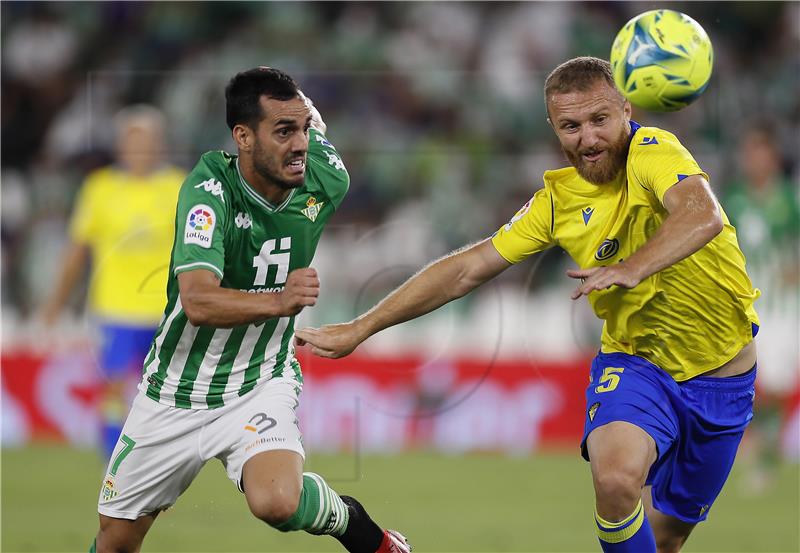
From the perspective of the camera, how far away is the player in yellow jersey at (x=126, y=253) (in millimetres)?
9109

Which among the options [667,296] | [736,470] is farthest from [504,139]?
[667,296]

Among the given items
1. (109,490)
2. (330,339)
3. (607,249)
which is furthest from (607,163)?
(109,490)

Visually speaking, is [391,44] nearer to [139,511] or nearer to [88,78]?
[88,78]

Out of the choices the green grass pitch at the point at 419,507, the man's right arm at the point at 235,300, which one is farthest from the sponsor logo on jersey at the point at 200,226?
the green grass pitch at the point at 419,507

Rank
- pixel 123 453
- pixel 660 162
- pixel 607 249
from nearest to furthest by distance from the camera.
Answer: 1. pixel 660 162
2. pixel 607 249
3. pixel 123 453

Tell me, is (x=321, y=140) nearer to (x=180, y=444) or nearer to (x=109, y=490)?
(x=180, y=444)

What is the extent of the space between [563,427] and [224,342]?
6772 mm

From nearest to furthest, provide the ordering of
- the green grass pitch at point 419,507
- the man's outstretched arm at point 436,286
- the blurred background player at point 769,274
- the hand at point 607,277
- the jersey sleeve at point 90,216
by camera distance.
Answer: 1. the hand at point 607,277
2. the man's outstretched arm at point 436,286
3. the green grass pitch at point 419,507
4. the jersey sleeve at point 90,216
5. the blurred background player at point 769,274

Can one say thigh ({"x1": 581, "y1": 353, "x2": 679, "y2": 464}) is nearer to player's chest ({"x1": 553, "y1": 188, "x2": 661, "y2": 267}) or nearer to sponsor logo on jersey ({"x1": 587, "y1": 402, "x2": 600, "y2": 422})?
sponsor logo on jersey ({"x1": 587, "y1": 402, "x2": 600, "y2": 422})

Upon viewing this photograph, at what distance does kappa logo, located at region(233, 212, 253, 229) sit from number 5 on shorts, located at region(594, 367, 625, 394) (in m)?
1.62

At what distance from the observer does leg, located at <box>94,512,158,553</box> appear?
5.40 meters

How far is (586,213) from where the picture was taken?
17.5 feet

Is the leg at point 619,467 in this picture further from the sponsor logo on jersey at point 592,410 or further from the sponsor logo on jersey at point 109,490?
the sponsor logo on jersey at point 109,490

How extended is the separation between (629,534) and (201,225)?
6.88ft
